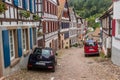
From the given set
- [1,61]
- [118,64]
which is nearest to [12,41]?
[1,61]

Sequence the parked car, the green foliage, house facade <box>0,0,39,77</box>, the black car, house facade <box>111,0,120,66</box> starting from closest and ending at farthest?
house facade <box>0,0,39,77</box>
the black car
house facade <box>111,0,120,66</box>
the parked car
the green foliage

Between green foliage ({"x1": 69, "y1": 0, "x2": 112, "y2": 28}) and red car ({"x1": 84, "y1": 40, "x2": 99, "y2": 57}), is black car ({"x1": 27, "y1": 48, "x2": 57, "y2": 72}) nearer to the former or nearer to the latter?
red car ({"x1": 84, "y1": 40, "x2": 99, "y2": 57})

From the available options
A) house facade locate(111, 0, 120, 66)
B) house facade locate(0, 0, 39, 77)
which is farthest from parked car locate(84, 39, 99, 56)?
house facade locate(0, 0, 39, 77)

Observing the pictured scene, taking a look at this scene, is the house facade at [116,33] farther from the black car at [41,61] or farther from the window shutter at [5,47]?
the window shutter at [5,47]

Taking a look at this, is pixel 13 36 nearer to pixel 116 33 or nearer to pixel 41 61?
pixel 41 61

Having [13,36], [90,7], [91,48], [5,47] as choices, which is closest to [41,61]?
[13,36]

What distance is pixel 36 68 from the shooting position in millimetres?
14758

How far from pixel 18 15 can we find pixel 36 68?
3.58 meters

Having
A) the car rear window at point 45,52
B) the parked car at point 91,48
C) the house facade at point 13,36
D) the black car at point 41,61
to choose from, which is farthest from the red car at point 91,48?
the black car at point 41,61

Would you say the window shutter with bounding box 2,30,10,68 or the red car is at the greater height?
the window shutter with bounding box 2,30,10,68

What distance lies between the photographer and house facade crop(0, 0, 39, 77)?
10.7 meters

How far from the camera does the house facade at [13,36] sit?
35.2 feet

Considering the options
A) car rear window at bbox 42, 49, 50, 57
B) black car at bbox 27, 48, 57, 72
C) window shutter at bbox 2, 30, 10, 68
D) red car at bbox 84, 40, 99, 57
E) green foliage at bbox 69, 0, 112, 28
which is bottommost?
red car at bbox 84, 40, 99, 57

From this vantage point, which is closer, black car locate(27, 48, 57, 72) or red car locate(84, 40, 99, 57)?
black car locate(27, 48, 57, 72)
